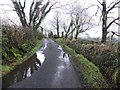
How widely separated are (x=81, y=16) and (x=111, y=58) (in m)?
47.0

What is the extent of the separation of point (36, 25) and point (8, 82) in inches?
1193

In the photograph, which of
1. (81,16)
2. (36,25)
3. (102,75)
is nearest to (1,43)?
(102,75)

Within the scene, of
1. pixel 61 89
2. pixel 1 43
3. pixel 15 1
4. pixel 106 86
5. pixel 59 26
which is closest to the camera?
pixel 61 89

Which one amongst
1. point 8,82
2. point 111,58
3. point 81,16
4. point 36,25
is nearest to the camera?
point 8,82

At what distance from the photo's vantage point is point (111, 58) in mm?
11727

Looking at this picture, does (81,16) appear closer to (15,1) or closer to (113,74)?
(15,1)

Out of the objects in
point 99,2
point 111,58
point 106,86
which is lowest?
point 106,86

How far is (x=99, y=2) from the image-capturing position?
24.3 meters

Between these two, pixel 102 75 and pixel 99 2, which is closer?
pixel 102 75

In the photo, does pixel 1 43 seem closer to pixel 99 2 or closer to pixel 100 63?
pixel 100 63

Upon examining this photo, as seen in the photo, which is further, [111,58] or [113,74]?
[111,58]

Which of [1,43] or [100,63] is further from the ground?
[1,43]

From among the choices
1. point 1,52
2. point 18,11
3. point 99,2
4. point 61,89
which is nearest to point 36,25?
point 18,11

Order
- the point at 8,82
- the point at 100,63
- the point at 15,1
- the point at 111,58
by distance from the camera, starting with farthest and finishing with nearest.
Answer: the point at 15,1, the point at 100,63, the point at 111,58, the point at 8,82
